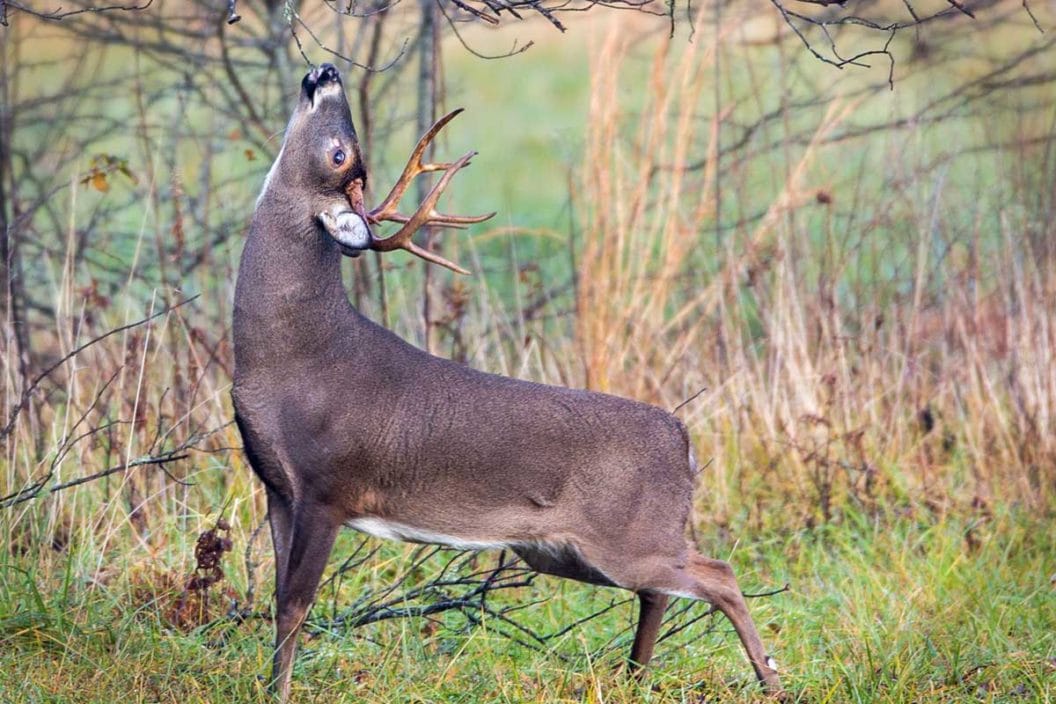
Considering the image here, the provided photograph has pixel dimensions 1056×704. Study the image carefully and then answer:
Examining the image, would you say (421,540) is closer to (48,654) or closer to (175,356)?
(48,654)

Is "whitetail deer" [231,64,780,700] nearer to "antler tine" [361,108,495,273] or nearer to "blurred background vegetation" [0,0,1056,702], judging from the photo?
"antler tine" [361,108,495,273]

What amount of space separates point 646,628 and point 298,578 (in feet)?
3.38

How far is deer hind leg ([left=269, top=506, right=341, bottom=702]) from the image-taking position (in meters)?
4.11

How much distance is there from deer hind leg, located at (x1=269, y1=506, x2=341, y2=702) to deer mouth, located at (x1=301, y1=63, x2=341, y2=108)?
1117 mm

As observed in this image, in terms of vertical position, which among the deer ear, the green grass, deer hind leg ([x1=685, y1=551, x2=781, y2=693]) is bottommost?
the green grass

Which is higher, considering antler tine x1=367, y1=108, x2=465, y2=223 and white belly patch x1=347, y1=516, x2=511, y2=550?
antler tine x1=367, y1=108, x2=465, y2=223

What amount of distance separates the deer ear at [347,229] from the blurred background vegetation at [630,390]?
2.16 ft

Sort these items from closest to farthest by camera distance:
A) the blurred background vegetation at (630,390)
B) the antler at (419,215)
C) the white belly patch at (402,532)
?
the antler at (419,215), the white belly patch at (402,532), the blurred background vegetation at (630,390)


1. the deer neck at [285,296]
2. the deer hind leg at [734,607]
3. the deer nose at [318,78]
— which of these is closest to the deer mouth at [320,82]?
the deer nose at [318,78]

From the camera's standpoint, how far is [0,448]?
5652 mm

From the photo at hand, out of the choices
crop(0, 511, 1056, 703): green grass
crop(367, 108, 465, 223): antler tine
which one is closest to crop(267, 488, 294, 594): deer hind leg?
crop(0, 511, 1056, 703): green grass

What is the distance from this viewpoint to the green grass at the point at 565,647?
168 inches

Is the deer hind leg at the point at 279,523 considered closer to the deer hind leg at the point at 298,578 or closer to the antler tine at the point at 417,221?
the deer hind leg at the point at 298,578

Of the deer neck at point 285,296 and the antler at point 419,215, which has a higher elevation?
the antler at point 419,215
